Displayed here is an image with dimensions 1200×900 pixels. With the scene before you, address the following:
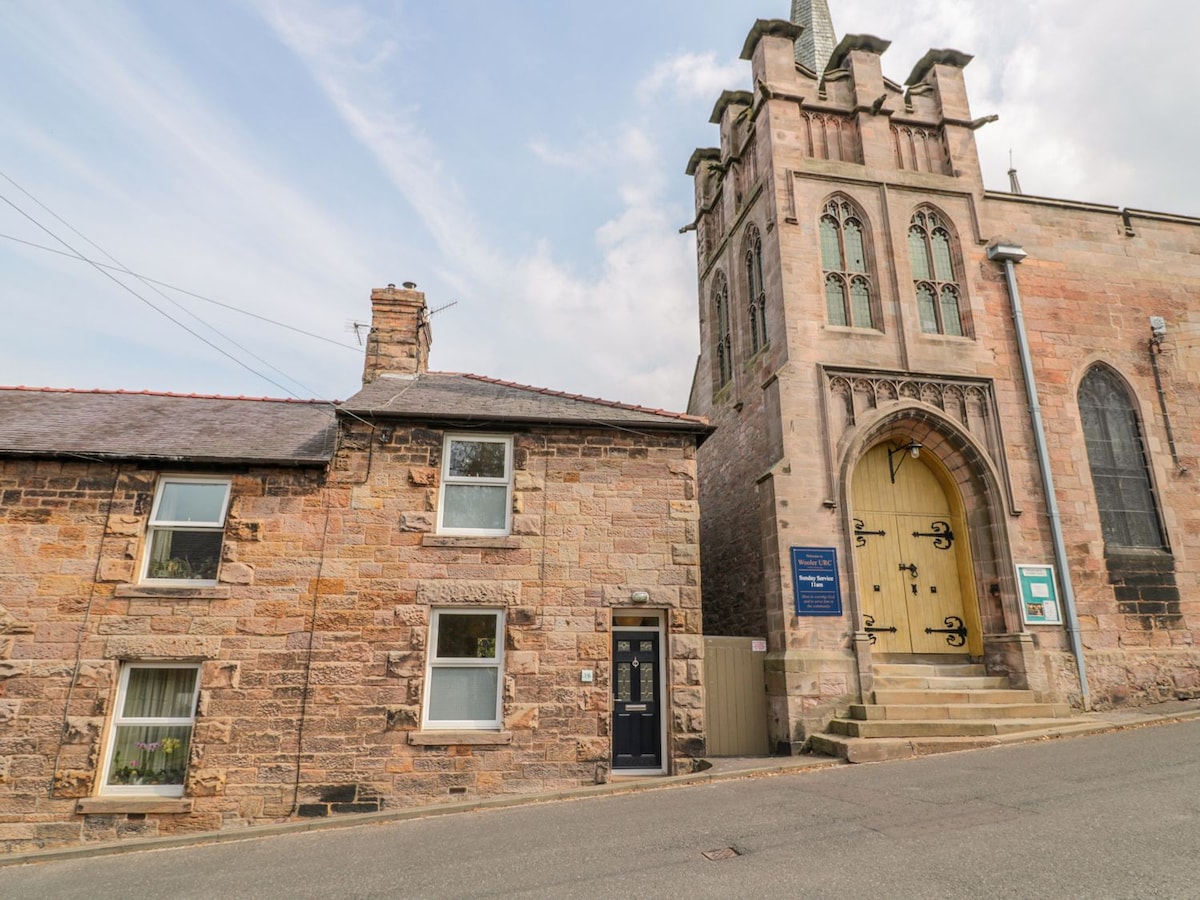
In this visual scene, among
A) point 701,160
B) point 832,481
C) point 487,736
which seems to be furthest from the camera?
point 701,160

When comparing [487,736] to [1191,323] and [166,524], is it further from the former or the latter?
[1191,323]

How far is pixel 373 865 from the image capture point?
6.36 metres

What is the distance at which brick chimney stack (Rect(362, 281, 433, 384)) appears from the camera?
11.8 metres

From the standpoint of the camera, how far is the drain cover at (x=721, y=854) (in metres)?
5.71

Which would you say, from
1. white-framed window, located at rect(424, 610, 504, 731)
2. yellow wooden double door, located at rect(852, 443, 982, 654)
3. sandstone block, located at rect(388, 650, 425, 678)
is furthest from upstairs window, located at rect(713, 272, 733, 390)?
sandstone block, located at rect(388, 650, 425, 678)

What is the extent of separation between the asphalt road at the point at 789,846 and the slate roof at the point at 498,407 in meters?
4.99

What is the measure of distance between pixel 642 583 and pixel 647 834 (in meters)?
3.52

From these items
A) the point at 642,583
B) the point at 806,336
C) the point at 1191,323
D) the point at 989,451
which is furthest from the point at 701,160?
the point at 642,583

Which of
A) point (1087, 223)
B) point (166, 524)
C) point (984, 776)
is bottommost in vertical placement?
point (984, 776)

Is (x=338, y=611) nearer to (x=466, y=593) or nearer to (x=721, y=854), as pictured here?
(x=466, y=593)

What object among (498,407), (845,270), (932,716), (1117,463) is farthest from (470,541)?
(1117,463)

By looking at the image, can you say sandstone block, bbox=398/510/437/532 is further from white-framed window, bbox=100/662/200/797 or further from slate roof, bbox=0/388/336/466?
white-framed window, bbox=100/662/200/797

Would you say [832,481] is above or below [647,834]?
above

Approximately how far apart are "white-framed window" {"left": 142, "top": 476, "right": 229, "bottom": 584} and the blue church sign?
8365mm
